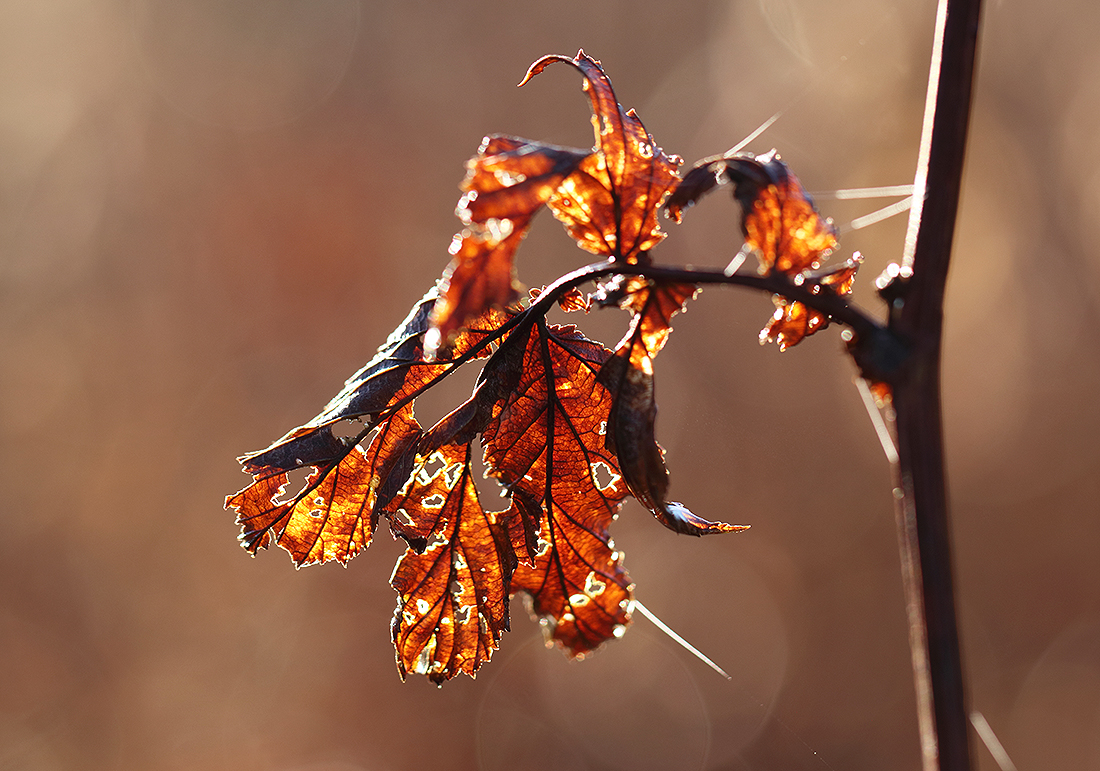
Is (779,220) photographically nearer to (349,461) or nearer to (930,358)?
(930,358)

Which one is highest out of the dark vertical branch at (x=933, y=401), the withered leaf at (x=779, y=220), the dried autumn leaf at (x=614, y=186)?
the dried autumn leaf at (x=614, y=186)

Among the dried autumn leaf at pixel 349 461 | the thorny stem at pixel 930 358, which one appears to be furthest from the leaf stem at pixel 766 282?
the dried autumn leaf at pixel 349 461

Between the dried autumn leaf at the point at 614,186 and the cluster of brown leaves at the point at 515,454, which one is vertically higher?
the dried autumn leaf at the point at 614,186

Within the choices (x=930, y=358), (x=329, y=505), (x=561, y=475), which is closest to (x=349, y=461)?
(x=329, y=505)

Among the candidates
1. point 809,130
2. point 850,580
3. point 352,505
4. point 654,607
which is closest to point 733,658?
point 654,607

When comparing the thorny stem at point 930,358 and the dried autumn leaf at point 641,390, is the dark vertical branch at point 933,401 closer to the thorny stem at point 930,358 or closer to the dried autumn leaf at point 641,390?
the thorny stem at point 930,358

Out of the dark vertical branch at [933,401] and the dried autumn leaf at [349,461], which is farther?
the dried autumn leaf at [349,461]

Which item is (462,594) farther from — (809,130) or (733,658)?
A: (809,130)
